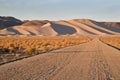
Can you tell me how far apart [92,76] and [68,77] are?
0.96 m

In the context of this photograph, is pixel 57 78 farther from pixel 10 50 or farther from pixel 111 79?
pixel 10 50

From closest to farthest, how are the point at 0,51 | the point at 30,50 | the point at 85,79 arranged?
the point at 85,79
the point at 30,50
the point at 0,51

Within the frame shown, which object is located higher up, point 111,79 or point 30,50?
point 111,79

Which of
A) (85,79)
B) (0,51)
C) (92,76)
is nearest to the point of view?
(85,79)

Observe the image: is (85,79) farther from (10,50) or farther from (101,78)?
(10,50)

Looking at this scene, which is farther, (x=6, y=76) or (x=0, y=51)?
(x=0, y=51)

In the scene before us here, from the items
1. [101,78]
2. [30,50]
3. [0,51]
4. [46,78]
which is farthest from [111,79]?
[0,51]

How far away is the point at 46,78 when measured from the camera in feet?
36.9

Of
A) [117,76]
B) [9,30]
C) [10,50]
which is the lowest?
[9,30]

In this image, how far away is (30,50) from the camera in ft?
88.3

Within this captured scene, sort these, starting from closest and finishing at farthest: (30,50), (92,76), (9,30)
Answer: (92,76) → (30,50) → (9,30)

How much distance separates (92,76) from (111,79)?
0.88 meters

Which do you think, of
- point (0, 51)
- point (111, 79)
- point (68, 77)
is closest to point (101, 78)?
point (111, 79)

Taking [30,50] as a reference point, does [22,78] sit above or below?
above
